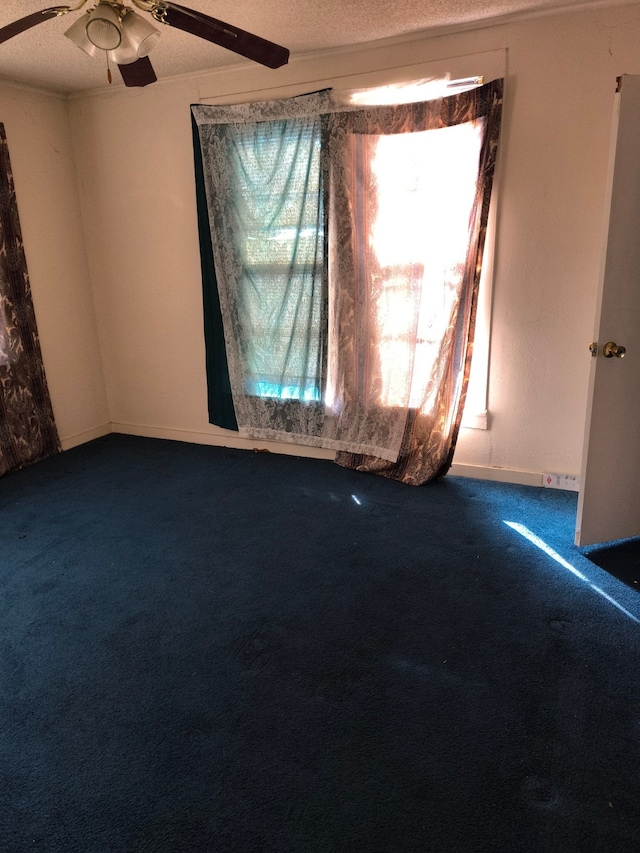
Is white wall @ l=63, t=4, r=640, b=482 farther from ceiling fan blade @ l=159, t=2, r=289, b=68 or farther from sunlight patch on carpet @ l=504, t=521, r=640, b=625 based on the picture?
ceiling fan blade @ l=159, t=2, r=289, b=68

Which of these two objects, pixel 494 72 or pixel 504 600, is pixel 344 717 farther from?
pixel 494 72

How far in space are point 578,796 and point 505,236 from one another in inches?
99.3

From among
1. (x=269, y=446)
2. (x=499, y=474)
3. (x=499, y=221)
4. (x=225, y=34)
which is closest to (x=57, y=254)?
(x=269, y=446)

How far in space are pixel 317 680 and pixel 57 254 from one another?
11.3 ft

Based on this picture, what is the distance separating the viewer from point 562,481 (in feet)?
10.8

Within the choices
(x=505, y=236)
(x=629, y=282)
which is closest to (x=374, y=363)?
(x=505, y=236)

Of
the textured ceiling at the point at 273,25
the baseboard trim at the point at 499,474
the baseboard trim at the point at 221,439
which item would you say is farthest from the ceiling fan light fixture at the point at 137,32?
the baseboard trim at the point at 499,474

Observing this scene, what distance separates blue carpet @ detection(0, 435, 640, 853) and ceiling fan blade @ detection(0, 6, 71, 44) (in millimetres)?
2020

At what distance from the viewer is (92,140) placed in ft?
13.3

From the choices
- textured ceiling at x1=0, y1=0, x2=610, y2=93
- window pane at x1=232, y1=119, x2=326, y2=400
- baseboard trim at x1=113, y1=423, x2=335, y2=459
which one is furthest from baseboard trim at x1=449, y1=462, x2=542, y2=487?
textured ceiling at x1=0, y1=0, x2=610, y2=93

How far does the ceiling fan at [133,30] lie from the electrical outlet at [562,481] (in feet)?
8.05

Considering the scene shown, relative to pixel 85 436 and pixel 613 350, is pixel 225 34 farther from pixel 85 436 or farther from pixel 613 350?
pixel 85 436

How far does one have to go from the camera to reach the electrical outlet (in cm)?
A: 328

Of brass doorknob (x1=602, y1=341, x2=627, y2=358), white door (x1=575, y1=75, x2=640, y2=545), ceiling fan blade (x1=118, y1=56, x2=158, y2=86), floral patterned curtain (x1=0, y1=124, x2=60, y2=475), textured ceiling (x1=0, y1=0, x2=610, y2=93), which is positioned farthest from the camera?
floral patterned curtain (x1=0, y1=124, x2=60, y2=475)
